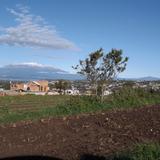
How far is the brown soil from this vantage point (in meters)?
8.53

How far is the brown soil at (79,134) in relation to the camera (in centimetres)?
853

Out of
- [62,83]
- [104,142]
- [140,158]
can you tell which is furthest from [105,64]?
[62,83]

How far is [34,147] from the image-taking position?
8.94 meters

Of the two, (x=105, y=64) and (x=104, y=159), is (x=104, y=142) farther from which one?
(x=105, y=64)

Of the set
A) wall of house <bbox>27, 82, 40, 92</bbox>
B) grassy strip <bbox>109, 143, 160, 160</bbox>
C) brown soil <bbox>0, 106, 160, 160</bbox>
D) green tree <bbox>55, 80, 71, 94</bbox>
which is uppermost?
grassy strip <bbox>109, 143, 160, 160</bbox>

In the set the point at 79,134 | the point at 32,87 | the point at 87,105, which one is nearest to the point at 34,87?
the point at 32,87

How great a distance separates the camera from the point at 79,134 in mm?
10109

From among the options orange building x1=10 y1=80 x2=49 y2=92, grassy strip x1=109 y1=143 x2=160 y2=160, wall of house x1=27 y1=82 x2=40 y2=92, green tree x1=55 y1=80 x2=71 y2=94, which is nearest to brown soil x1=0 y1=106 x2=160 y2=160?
grassy strip x1=109 y1=143 x2=160 y2=160

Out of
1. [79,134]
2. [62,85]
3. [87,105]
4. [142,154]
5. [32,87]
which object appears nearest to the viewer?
[142,154]

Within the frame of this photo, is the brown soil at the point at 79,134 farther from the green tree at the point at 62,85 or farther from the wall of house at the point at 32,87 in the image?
the wall of house at the point at 32,87

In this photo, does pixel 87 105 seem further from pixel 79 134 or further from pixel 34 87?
pixel 34 87

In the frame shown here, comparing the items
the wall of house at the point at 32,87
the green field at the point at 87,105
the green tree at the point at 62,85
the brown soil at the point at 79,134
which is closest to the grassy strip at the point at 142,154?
the brown soil at the point at 79,134

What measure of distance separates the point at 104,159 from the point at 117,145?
44.5 inches

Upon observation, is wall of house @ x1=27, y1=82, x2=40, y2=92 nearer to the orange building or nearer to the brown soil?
the orange building
